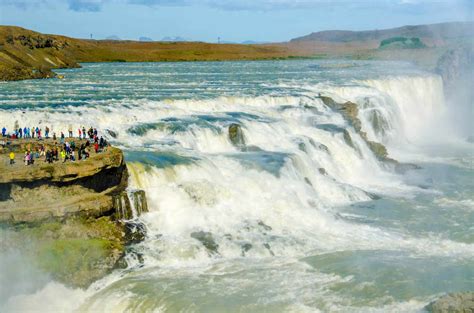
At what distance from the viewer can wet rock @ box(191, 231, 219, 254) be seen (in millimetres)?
16359

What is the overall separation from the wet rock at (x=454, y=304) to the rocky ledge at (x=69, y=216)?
735 cm

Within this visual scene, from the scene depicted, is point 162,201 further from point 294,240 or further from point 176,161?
point 294,240

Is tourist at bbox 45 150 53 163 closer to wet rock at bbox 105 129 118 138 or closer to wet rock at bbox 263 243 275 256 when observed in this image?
wet rock at bbox 263 243 275 256

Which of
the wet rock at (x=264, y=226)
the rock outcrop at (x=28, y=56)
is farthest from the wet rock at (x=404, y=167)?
the rock outcrop at (x=28, y=56)

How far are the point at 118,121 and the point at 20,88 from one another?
49.0ft

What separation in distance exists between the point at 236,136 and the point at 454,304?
46.3 ft

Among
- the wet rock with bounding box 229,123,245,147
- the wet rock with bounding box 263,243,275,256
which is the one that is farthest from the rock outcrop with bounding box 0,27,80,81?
the wet rock with bounding box 263,243,275,256

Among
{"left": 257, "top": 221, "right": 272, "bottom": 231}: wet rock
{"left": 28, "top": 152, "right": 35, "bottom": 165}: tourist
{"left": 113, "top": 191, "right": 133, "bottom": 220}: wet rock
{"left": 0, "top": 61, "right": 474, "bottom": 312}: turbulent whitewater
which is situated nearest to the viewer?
{"left": 0, "top": 61, "right": 474, "bottom": 312}: turbulent whitewater

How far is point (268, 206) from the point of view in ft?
64.5

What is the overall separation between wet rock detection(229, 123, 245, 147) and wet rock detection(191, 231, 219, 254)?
27.0 ft

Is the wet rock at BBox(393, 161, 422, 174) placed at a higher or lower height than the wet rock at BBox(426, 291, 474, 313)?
lower

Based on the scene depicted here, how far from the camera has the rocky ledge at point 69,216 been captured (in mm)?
14586

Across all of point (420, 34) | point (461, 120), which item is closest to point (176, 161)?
point (461, 120)

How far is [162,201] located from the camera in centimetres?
1812
